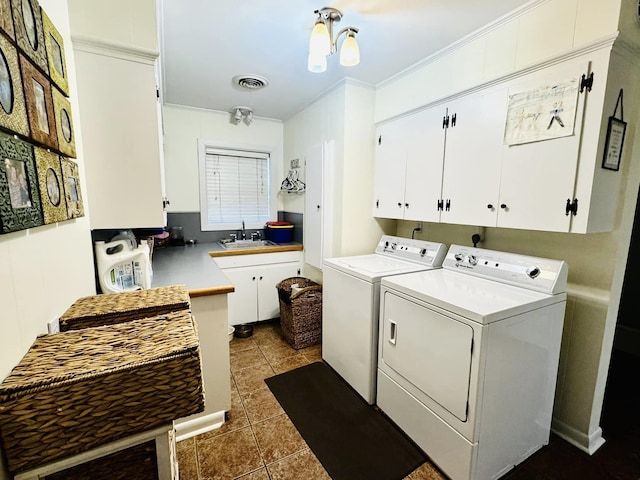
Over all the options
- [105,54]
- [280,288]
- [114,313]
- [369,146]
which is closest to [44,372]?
[114,313]

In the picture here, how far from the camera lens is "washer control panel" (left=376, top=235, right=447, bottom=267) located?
2.17 meters

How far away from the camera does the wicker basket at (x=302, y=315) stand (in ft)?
8.92

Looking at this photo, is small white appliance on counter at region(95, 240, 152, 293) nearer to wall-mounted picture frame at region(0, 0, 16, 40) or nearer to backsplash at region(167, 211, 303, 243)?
wall-mounted picture frame at region(0, 0, 16, 40)

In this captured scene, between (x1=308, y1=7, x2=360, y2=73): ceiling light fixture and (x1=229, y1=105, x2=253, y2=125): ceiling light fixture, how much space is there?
1814 mm

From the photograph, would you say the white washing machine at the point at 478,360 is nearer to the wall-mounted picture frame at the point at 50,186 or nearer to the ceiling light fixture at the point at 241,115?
the wall-mounted picture frame at the point at 50,186

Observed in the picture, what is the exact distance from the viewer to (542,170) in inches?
60.6

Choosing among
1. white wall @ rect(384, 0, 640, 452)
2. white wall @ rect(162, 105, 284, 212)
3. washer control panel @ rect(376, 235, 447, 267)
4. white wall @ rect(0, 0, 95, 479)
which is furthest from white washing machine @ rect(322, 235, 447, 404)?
white wall @ rect(162, 105, 284, 212)

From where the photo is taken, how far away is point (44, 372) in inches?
25.1

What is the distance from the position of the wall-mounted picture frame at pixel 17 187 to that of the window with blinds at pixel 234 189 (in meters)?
2.76

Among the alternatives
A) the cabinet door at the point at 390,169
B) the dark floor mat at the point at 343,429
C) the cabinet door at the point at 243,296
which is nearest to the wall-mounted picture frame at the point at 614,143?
the cabinet door at the point at 390,169

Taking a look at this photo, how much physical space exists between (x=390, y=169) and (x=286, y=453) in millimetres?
2211

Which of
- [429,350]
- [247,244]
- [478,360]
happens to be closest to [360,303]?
[429,350]

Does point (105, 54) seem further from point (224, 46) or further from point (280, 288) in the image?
point (280, 288)

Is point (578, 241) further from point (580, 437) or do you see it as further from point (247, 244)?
point (247, 244)
